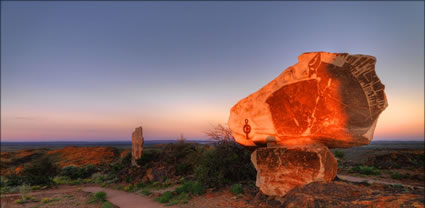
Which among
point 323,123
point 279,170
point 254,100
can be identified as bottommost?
point 279,170

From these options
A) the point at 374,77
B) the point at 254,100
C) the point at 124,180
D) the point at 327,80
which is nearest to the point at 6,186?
the point at 124,180

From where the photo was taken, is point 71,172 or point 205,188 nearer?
point 205,188

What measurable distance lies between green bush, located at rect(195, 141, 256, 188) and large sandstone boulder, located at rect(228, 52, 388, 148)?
396cm

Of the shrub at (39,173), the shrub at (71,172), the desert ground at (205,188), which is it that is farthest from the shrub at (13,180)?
the shrub at (71,172)

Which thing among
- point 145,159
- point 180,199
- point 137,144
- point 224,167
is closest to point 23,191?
point 145,159

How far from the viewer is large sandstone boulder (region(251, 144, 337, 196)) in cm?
574

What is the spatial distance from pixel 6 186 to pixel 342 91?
18859 millimetres

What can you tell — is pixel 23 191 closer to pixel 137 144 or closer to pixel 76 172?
pixel 137 144

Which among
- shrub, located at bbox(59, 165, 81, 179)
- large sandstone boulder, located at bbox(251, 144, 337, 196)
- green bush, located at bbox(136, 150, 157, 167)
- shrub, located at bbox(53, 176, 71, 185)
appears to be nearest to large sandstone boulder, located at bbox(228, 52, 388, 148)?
large sandstone boulder, located at bbox(251, 144, 337, 196)

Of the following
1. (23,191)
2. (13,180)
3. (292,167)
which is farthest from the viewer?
(13,180)

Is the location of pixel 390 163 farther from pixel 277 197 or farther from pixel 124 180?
pixel 124 180

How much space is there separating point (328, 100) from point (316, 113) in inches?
18.1

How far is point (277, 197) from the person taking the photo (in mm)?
6207

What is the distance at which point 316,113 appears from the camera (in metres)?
5.97
